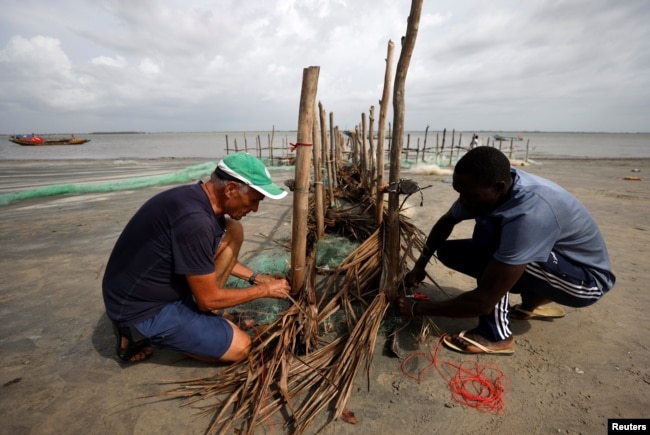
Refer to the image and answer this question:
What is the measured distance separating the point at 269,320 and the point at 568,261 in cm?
215

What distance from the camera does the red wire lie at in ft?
5.80

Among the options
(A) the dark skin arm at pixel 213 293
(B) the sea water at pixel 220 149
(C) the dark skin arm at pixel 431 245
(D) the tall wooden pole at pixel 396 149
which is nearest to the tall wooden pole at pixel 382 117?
(D) the tall wooden pole at pixel 396 149

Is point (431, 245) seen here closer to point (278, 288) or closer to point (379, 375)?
point (379, 375)

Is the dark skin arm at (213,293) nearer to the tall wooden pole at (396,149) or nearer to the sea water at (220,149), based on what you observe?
the tall wooden pole at (396,149)

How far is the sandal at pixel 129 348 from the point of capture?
195 centimetres

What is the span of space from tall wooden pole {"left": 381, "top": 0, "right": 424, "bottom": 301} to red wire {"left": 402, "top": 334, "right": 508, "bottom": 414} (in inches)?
22.1

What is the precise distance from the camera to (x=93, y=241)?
14.9 feet

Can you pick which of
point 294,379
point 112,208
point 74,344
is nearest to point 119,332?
point 74,344

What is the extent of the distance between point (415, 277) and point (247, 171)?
161 cm

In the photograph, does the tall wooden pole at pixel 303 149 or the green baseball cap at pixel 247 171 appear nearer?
the green baseball cap at pixel 247 171

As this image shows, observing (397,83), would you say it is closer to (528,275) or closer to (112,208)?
(528,275)

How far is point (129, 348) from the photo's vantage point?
6.65ft

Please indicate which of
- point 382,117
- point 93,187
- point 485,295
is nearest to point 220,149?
point 93,187

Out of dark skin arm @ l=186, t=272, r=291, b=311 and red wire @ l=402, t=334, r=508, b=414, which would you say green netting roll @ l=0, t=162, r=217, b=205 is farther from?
red wire @ l=402, t=334, r=508, b=414
